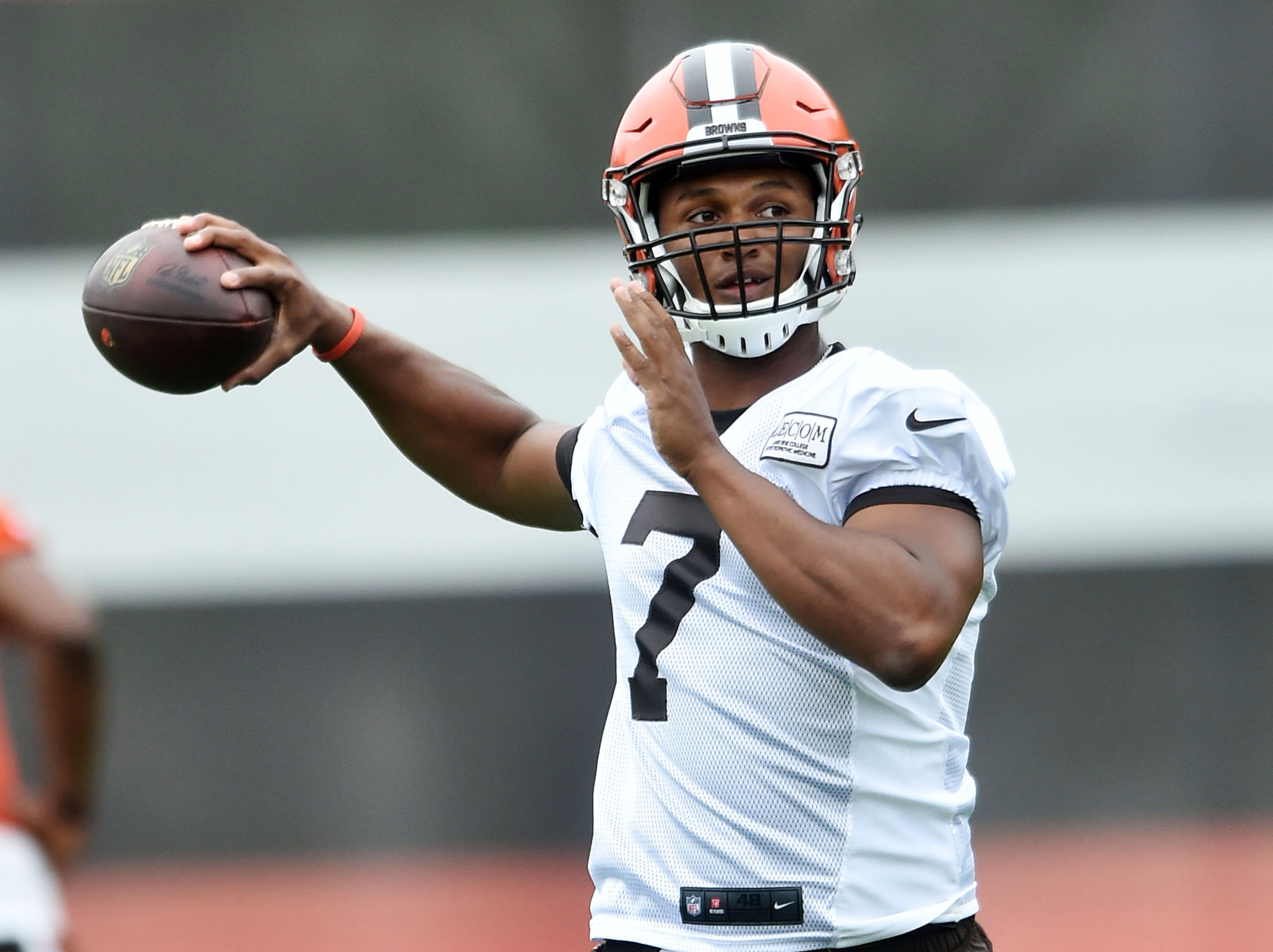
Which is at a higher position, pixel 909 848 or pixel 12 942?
pixel 909 848

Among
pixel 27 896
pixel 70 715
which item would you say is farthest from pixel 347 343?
pixel 27 896

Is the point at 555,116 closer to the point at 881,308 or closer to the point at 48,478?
the point at 881,308

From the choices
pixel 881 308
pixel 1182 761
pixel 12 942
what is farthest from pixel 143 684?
pixel 1182 761

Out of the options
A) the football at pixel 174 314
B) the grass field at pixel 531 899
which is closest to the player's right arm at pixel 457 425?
the football at pixel 174 314

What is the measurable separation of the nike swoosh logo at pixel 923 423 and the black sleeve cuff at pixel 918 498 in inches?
3.5

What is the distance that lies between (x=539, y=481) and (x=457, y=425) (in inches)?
8.6

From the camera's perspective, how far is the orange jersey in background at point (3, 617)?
2963 millimetres

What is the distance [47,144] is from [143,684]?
249 centimetres

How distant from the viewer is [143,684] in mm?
6902

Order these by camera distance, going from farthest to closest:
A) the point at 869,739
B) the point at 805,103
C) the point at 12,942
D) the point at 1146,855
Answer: the point at 1146,855 → the point at 12,942 → the point at 805,103 → the point at 869,739

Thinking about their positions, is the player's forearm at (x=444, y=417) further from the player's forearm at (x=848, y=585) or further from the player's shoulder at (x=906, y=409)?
the player's forearm at (x=848, y=585)

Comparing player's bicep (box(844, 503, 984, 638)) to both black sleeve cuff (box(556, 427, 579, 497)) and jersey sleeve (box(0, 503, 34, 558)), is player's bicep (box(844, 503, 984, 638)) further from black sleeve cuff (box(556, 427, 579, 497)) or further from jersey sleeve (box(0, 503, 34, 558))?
jersey sleeve (box(0, 503, 34, 558))

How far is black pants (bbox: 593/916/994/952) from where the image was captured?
214 centimetres

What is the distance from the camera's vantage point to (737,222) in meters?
2.34
